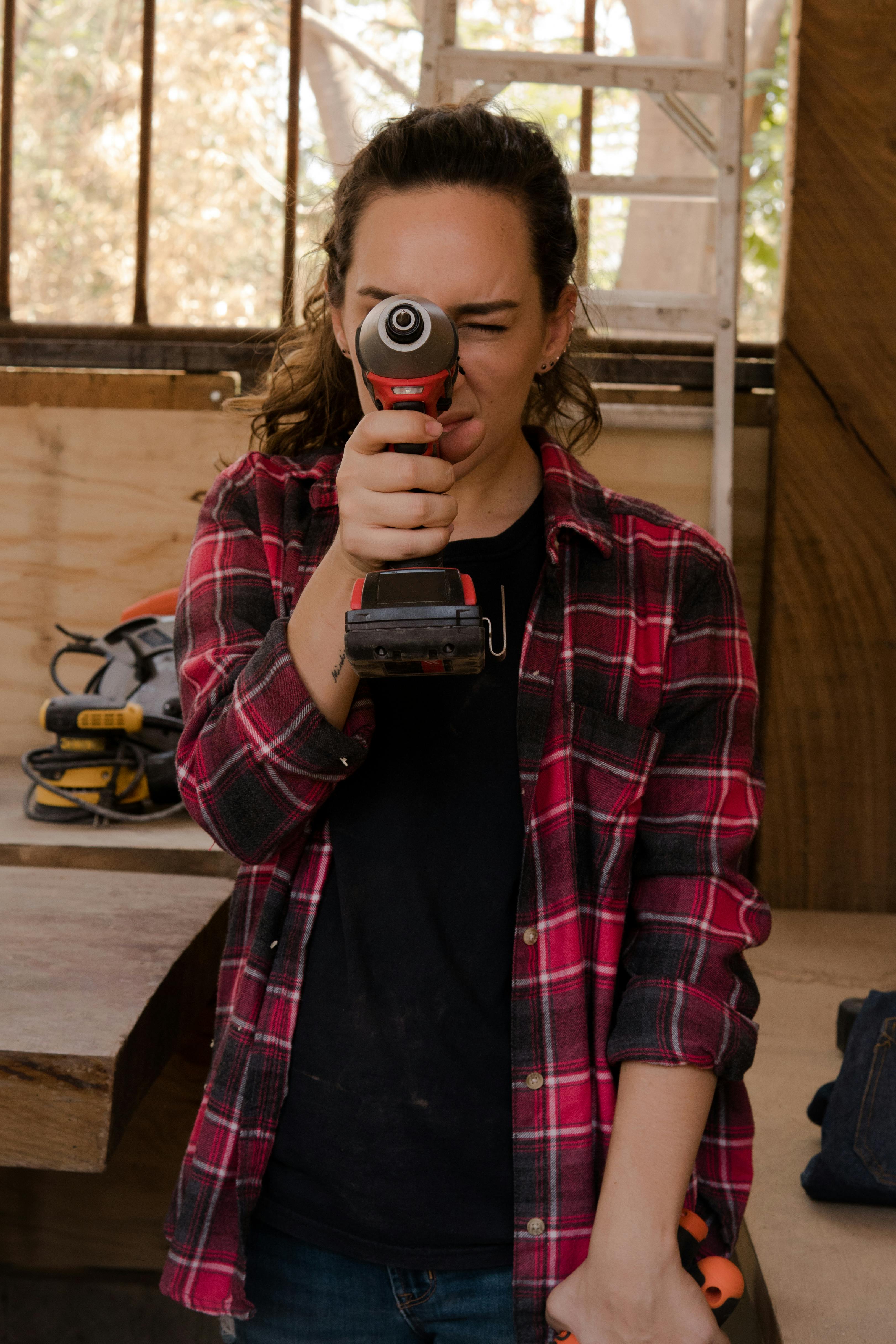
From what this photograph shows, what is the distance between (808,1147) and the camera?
1270mm

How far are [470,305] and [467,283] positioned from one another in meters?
0.02

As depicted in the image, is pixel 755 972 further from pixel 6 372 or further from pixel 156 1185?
pixel 6 372

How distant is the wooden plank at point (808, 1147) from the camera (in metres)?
0.99

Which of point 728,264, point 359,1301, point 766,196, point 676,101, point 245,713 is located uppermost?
point 766,196

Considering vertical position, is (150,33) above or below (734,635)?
above

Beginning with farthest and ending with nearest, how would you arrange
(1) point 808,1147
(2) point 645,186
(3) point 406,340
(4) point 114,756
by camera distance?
(2) point 645,186
(4) point 114,756
(1) point 808,1147
(3) point 406,340

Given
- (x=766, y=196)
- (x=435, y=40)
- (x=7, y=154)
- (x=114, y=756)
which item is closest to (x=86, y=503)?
(x=114, y=756)

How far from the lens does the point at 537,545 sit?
3.27 feet

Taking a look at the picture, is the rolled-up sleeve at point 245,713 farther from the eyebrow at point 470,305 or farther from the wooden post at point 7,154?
the wooden post at point 7,154

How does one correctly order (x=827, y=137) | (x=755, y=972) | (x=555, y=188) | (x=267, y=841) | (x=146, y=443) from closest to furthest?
(x=267, y=841), (x=555, y=188), (x=755, y=972), (x=827, y=137), (x=146, y=443)

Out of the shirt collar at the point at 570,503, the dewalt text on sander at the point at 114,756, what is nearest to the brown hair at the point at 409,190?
the shirt collar at the point at 570,503

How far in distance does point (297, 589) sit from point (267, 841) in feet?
0.70

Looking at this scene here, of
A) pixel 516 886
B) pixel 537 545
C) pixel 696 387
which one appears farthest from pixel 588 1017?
pixel 696 387

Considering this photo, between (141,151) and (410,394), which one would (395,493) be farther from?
(141,151)
